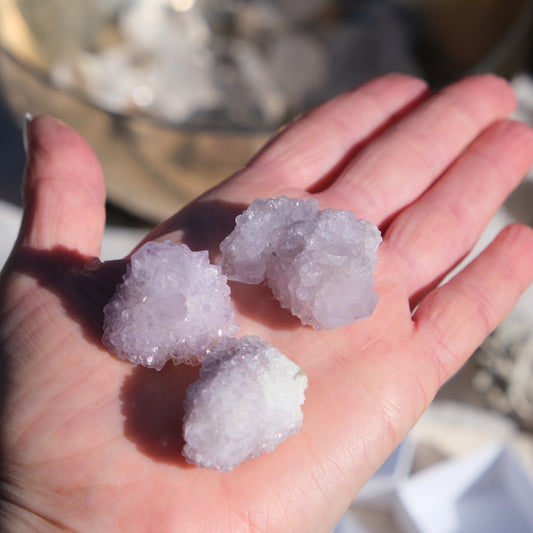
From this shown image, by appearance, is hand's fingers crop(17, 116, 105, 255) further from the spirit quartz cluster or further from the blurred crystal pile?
the blurred crystal pile

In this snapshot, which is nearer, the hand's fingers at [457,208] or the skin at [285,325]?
the skin at [285,325]

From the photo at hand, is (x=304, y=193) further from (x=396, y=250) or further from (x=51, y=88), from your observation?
(x=51, y=88)

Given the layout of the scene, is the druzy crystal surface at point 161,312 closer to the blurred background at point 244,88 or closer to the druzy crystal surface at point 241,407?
the druzy crystal surface at point 241,407

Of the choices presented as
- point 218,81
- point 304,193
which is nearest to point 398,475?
point 304,193

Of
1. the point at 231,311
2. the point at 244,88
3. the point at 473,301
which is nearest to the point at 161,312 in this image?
the point at 231,311

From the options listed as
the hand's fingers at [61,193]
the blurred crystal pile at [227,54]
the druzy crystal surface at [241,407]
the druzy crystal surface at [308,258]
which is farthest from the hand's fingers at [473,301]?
the blurred crystal pile at [227,54]

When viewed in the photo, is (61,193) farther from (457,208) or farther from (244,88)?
(244,88)
